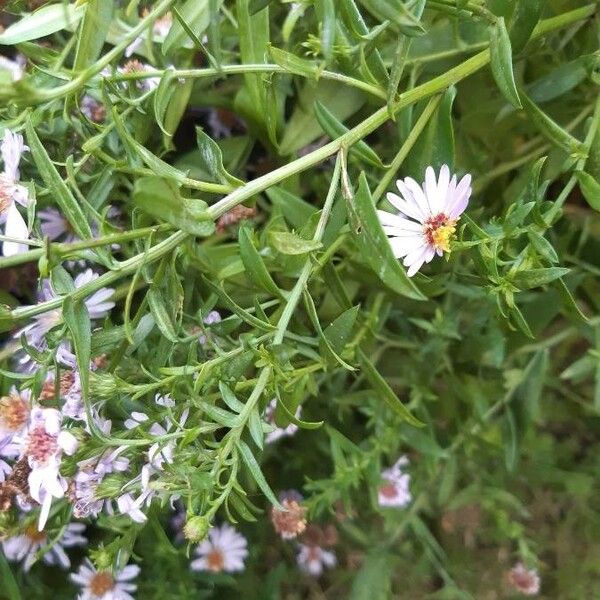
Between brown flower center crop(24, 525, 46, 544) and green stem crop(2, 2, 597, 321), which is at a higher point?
green stem crop(2, 2, 597, 321)

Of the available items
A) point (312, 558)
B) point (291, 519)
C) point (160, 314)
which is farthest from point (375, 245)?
point (312, 558)

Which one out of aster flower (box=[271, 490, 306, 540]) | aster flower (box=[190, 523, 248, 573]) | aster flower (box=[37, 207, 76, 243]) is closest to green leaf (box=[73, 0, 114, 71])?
aster flower (box=[37, 207, 76, 243])

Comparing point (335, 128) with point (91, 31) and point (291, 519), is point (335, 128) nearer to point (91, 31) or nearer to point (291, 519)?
point (91, 31)

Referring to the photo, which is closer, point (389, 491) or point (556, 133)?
point (556, 133)

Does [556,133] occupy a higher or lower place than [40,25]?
lower

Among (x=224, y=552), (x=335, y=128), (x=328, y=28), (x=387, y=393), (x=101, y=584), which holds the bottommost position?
(x=224, y=552)

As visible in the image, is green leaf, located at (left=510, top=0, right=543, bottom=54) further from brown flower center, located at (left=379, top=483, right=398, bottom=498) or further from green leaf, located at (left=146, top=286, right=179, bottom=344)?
brown flower center, located at (left=379, top=483, right=398, bottom=498)
